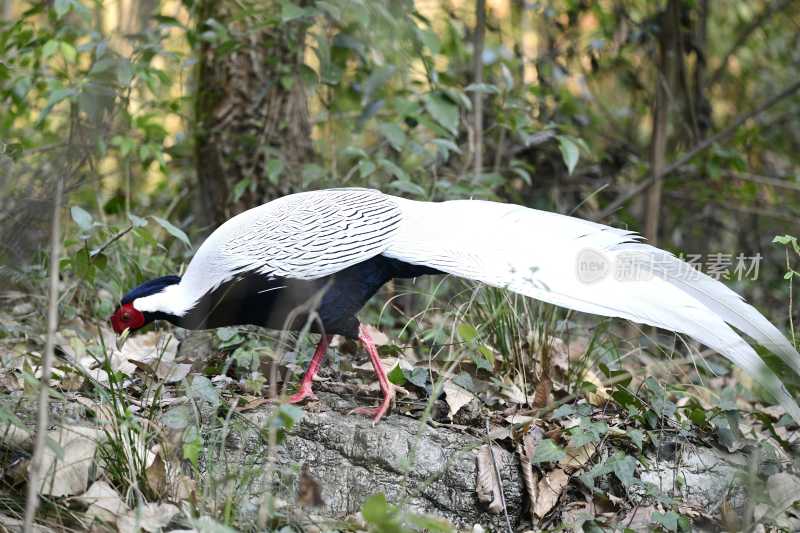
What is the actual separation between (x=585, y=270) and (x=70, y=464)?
162 centimetres

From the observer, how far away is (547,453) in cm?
278

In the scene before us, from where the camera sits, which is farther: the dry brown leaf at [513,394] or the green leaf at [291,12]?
the green leaf at [291,12]

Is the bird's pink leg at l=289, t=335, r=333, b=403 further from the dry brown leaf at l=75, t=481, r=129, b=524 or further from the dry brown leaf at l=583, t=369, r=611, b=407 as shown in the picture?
the dry brown leaf at l=583, t=369, r=611, b=407

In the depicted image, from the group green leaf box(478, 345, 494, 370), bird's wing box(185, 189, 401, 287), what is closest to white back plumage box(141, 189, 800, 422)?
bird's wing box(185, 189, 401, 287)

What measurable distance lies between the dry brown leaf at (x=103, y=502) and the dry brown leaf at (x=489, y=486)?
3.57 ft

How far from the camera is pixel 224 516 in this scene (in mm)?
2262

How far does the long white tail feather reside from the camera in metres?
2.52

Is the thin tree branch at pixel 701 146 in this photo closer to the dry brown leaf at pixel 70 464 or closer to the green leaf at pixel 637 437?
the green leaf at pixel 637 437

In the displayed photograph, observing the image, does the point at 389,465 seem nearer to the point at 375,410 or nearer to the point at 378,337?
the point at 375,410

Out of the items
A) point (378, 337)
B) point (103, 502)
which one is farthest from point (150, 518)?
point (378, 337)

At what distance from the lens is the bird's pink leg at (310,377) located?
121 inches

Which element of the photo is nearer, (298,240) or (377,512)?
(377,512)

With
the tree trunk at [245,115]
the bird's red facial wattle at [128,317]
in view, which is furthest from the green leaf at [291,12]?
the bird's red facial wattle at [128,317]

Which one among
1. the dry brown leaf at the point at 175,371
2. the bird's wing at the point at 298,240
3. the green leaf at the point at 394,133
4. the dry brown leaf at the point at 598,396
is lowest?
the dry brown leaf at the point at 175,371
